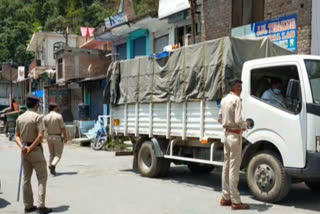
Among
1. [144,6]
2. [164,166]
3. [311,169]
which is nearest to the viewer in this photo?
[311,169]

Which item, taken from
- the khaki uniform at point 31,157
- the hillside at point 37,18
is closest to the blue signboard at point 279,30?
the khaki uniform at point 31,157

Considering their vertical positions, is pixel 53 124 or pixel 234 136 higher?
pixel 53 124

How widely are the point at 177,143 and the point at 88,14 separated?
40.0m

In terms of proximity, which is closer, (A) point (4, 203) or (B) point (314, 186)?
(A) point (4, 203)

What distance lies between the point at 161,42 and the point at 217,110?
13.1 metres

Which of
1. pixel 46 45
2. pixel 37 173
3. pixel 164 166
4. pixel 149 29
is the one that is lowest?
pixel 164 166

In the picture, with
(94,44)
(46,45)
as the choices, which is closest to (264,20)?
(94,44)

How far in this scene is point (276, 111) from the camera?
7047 mm

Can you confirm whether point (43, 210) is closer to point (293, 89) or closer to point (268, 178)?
point (268, 178)

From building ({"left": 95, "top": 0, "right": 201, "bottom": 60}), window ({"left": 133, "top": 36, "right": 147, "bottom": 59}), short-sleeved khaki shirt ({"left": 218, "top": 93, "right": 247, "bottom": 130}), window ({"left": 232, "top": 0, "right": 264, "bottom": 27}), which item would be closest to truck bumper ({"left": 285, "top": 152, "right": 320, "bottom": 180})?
short-sleeved khaki shirt ({"left": 218, "top": 93, "right": 247, "bottom": 130})

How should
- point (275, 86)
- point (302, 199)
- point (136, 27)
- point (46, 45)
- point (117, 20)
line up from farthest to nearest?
point (46, 45)
point (117, 20)
point (136, 27)
point (302, 199)
point (275, 86)

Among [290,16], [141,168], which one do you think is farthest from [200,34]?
[141,168]

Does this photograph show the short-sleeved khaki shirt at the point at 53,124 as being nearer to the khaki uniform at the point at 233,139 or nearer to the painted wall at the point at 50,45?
the khaki uniform at the point at 233,139

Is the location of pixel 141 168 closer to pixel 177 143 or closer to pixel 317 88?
pixel 177 143
